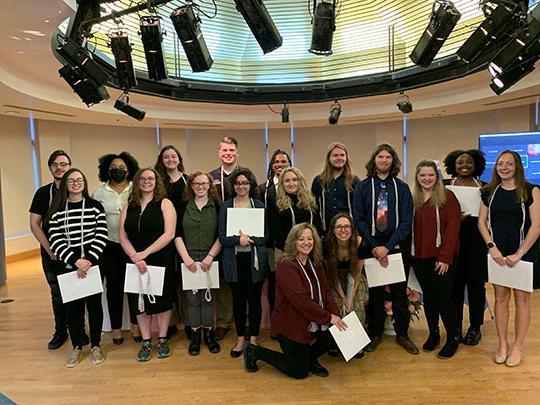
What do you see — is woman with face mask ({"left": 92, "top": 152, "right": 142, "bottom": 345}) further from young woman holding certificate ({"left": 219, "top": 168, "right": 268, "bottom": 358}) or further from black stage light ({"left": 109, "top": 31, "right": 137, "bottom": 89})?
young woman holding certificate ({"left": 219, "top": 168, "right": 268, "bottom": 358})

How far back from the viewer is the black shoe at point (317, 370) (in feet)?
9.51

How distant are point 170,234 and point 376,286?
1668 mm

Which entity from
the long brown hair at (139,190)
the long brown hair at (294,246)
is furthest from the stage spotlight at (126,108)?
the long brown hair at (294,246)

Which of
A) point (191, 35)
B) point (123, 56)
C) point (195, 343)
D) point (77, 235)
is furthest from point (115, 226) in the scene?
point (191, 35)

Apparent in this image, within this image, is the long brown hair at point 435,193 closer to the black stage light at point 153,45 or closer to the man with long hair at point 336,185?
the man with long hair at point 336,185

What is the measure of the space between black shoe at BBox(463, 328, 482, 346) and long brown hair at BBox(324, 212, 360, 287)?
44.5 inches

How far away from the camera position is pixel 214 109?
25.3ft

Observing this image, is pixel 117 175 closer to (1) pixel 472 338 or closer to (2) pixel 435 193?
Answer: (2) pixel 435 193

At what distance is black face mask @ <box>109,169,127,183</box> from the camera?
3.42 m

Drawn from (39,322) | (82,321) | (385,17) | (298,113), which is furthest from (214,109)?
(82,321)

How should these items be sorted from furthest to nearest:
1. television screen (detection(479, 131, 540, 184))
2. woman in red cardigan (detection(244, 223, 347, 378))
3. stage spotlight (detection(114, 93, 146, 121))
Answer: television screen (detection(479, 131, 540, 184)) → stage spotlight (detection(114, 93, 146, 121)) → woman in red cardigan (detection(244, 223, 347, 378))

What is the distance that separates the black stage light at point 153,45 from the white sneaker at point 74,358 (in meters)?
2.32

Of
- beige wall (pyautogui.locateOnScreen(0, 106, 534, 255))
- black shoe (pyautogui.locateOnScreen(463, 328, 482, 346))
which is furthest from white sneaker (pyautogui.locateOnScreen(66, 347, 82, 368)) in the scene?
beige wall (pyautogui.locateOnScreen(0, 106, 534, 255))

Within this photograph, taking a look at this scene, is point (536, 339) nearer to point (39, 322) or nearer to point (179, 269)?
point (179, 269)
